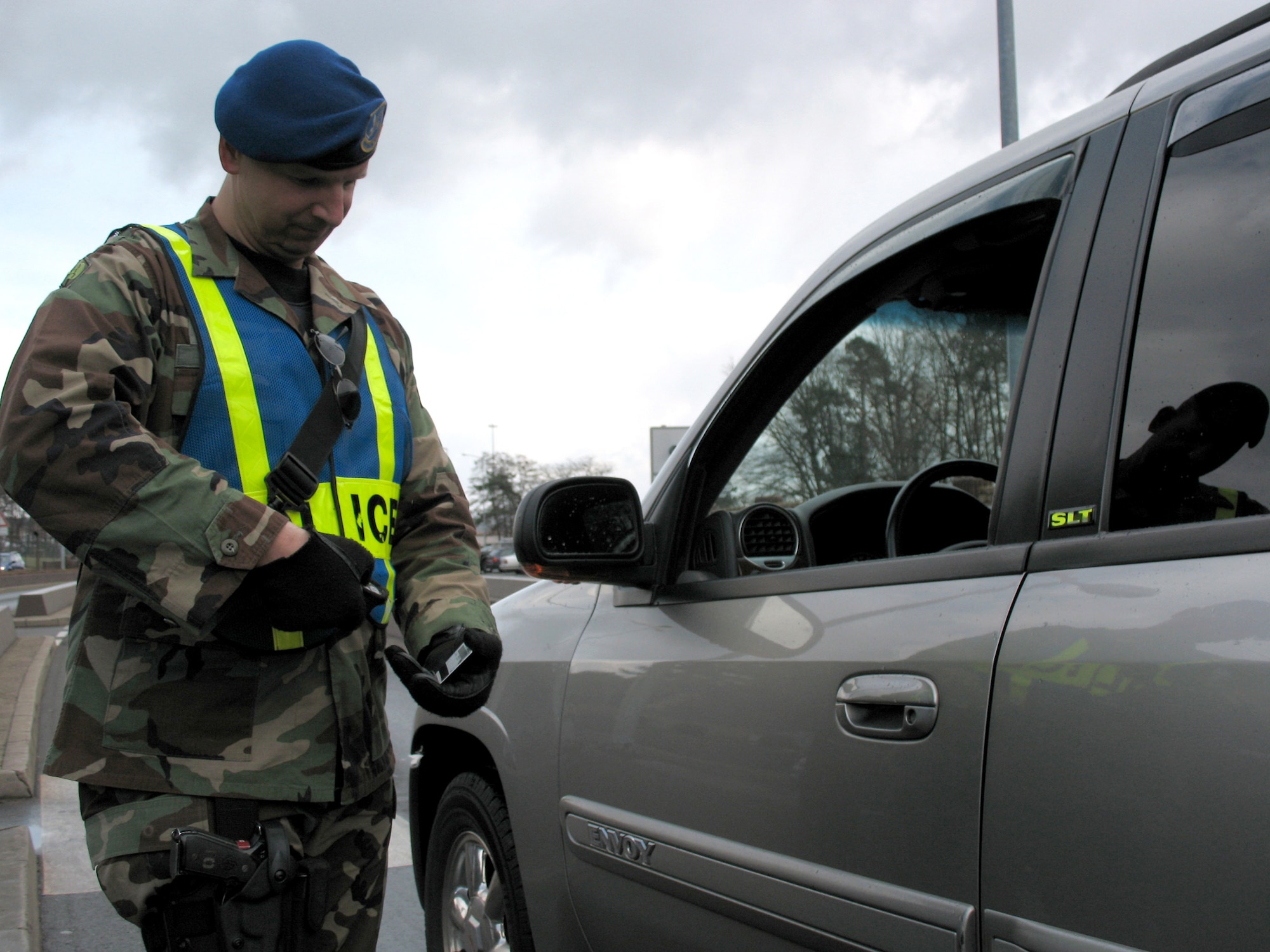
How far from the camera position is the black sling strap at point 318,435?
5.20 ft

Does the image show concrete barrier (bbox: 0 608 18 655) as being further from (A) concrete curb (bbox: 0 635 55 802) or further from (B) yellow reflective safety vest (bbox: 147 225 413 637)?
(B) yellow reflective safety vest (bbox: 147 225 413 637)

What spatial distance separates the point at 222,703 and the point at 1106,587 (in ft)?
4.08

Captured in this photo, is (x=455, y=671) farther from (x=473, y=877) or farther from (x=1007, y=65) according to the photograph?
(x=1007, y=65)

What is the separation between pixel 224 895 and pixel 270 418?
0.71m

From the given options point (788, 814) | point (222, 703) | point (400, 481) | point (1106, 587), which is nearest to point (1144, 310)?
point (1106, 587)

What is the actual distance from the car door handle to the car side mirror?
639mm

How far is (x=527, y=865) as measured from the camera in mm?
2385

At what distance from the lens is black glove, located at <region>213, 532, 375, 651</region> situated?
143 cm

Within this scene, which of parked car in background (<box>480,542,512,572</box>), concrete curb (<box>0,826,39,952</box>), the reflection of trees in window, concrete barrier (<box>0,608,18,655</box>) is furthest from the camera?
parked car in background (<box>480,542,512,572</box>)

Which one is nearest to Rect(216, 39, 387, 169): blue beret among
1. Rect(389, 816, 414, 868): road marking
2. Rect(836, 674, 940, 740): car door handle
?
Rect(836, 674, 940, 740): car door handle

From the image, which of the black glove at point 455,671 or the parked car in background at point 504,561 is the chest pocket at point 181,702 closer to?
the black glove at point 455,671

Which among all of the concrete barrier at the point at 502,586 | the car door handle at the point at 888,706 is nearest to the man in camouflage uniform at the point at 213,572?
the car door handle at the point at 888,706

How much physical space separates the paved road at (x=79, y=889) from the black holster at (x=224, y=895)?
4.50 ft

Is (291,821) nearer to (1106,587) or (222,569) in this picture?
(222,569)
